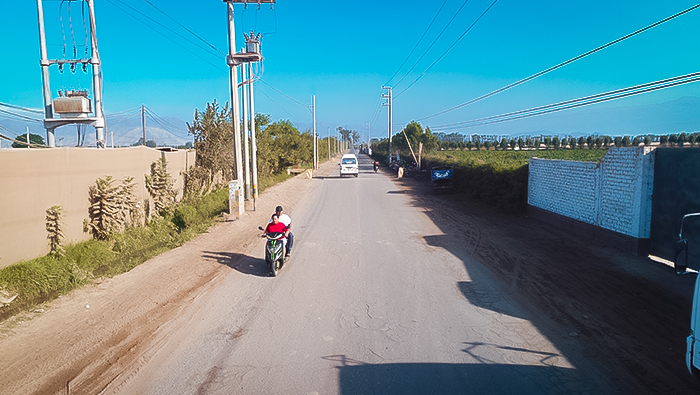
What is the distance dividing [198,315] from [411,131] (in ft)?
197

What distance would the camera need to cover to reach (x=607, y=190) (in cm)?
1133

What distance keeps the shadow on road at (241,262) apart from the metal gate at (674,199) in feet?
26.7

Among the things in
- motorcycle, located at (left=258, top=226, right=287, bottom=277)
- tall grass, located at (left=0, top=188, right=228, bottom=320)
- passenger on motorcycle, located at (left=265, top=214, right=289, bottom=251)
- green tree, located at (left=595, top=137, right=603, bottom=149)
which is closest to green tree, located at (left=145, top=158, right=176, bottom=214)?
tall grass, located at (left=0, top=188, right=228, bottom=320)

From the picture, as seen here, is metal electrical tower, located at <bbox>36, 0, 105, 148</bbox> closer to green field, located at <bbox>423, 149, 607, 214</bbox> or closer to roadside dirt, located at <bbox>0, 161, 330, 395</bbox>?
roadside dirt, located at <bbox>0, 161, 330, 395</bbox>

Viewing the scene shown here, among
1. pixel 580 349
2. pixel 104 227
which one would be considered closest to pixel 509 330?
pixel 580 349

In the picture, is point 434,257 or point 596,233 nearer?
point 434,257

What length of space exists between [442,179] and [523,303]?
17696 mm

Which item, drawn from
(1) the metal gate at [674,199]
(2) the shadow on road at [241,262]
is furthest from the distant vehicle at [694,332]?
(2) the shadow on road at [241,262]

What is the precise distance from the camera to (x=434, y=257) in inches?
426

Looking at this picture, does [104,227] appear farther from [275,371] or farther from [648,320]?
[648,320]

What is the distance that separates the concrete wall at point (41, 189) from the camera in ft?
28.8

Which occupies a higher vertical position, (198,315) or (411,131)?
(411,131)

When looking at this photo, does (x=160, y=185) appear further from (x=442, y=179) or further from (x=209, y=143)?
(x=442, y=179)

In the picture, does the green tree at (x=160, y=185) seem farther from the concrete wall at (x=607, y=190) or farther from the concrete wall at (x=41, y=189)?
the concrete wall at (x=607, y=190)
